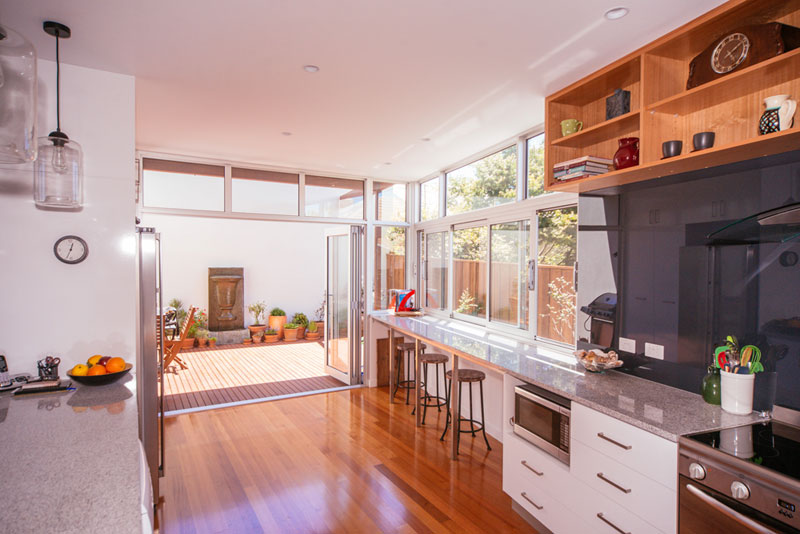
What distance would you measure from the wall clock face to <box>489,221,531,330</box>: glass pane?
1.86 metres

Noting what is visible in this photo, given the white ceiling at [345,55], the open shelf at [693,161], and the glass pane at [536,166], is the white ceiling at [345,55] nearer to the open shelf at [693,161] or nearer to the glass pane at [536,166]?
the glass pane at [536,166]

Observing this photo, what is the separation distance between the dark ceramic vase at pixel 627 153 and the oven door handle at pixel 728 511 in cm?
159

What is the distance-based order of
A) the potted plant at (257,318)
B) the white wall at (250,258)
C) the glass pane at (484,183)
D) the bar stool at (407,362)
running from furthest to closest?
the potted plant at (257,318) → the white wall at (250,258) → the bar stool at (407,362) → the glass pane at (484,183)

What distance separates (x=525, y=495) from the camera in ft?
8.23

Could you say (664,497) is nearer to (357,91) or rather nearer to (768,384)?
(768,384)

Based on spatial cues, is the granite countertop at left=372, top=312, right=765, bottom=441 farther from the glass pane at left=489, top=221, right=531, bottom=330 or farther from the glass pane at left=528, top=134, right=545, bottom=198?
the glass pane at left=528, top=134, right=545, bottom=198

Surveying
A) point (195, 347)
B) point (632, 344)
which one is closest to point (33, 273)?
point (632, 344)

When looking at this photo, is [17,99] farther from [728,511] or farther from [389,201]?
[389,201]

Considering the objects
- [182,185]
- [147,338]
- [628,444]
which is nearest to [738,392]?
[628,444]

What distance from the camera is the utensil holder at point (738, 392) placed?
73.3 inches

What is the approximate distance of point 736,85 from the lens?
1904mm

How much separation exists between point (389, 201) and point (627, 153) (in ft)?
11.7

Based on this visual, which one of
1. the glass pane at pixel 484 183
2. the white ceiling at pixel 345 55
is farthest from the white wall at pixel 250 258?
the white ceiling at pixel 345 55

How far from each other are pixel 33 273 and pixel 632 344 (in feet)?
11.4
